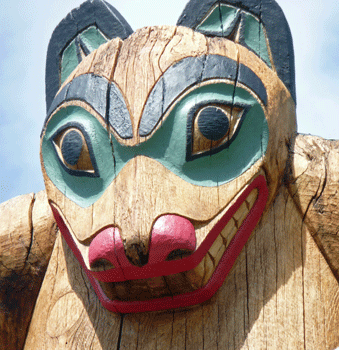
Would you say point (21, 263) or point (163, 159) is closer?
point (163, 159)

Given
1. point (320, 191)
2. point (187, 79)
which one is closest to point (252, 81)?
point (187, 79)

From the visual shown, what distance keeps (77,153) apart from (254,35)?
899 mm

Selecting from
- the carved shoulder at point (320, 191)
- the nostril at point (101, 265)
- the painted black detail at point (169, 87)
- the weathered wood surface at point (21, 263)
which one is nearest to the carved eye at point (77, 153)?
the painted black detail at point (169, 87)

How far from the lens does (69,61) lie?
8.39 feet

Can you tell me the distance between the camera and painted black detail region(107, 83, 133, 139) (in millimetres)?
2053

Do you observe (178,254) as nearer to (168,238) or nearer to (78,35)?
(168,238)

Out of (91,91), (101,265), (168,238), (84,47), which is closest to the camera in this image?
(168,238)

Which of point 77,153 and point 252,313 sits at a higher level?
point 77,153

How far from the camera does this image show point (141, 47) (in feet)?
7.36

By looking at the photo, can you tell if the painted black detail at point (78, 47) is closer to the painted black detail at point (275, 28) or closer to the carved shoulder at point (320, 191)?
the painted black detail at point (275, 28)

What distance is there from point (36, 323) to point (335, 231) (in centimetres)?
126

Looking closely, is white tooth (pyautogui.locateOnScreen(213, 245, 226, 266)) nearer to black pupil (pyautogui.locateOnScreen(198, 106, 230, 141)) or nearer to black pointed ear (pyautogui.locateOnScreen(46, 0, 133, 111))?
black pupil (pyautogui.locateOnScreen(198, 106, 230, 141))

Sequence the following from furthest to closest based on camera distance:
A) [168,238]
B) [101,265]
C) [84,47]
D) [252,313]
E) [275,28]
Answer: [84,47]
[275,28]
[252,313]
[101,265]
[168,238]

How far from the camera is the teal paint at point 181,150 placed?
2025 millimetres
